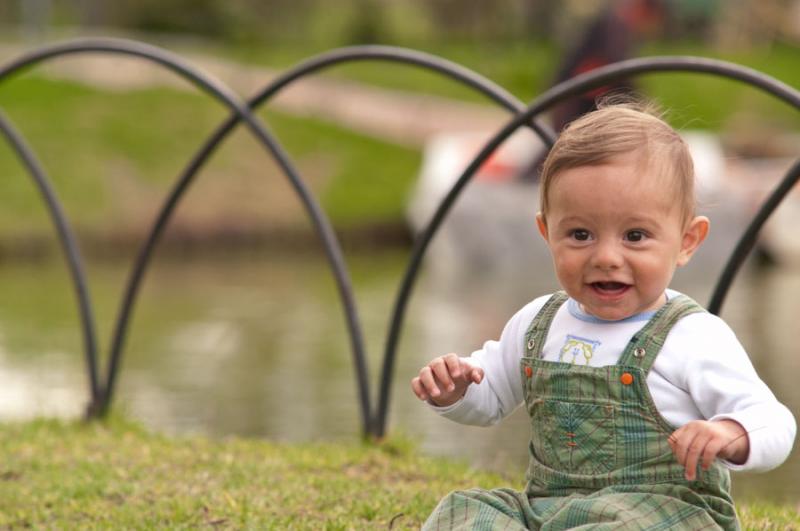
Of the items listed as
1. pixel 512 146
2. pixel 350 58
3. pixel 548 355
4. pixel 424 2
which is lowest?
pixel 548 355

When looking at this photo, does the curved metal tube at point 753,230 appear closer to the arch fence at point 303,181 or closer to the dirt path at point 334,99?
the arch fence at point 303,181

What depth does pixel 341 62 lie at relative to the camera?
4227 mm

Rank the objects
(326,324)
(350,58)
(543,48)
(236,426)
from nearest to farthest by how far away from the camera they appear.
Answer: (350,58) < (236,426) < (326,324) < (543,48)

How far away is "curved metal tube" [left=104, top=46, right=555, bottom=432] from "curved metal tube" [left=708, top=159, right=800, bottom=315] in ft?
2.06

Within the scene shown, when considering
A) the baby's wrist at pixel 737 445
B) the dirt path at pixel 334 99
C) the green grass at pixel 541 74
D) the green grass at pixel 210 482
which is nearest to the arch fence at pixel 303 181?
the green grass at pixel 210 482

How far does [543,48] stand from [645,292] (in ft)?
93.5

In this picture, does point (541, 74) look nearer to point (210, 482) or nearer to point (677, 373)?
point (210, 482)

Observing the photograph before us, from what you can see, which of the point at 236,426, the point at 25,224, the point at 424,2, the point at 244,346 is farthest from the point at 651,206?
the point at 424,2

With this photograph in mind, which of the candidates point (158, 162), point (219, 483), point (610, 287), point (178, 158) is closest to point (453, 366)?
point (610, 287)

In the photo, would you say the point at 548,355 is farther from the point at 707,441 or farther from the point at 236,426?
the point at 236,426

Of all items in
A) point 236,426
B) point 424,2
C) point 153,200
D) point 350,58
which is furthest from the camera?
point 424,2

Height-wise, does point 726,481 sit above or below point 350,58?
below

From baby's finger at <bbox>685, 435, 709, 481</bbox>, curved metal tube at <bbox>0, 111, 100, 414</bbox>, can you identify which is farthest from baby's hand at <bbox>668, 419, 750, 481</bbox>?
curved metal tube at <bbox>0, 111, 100, 414</bbox>

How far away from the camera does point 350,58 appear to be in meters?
4.18
